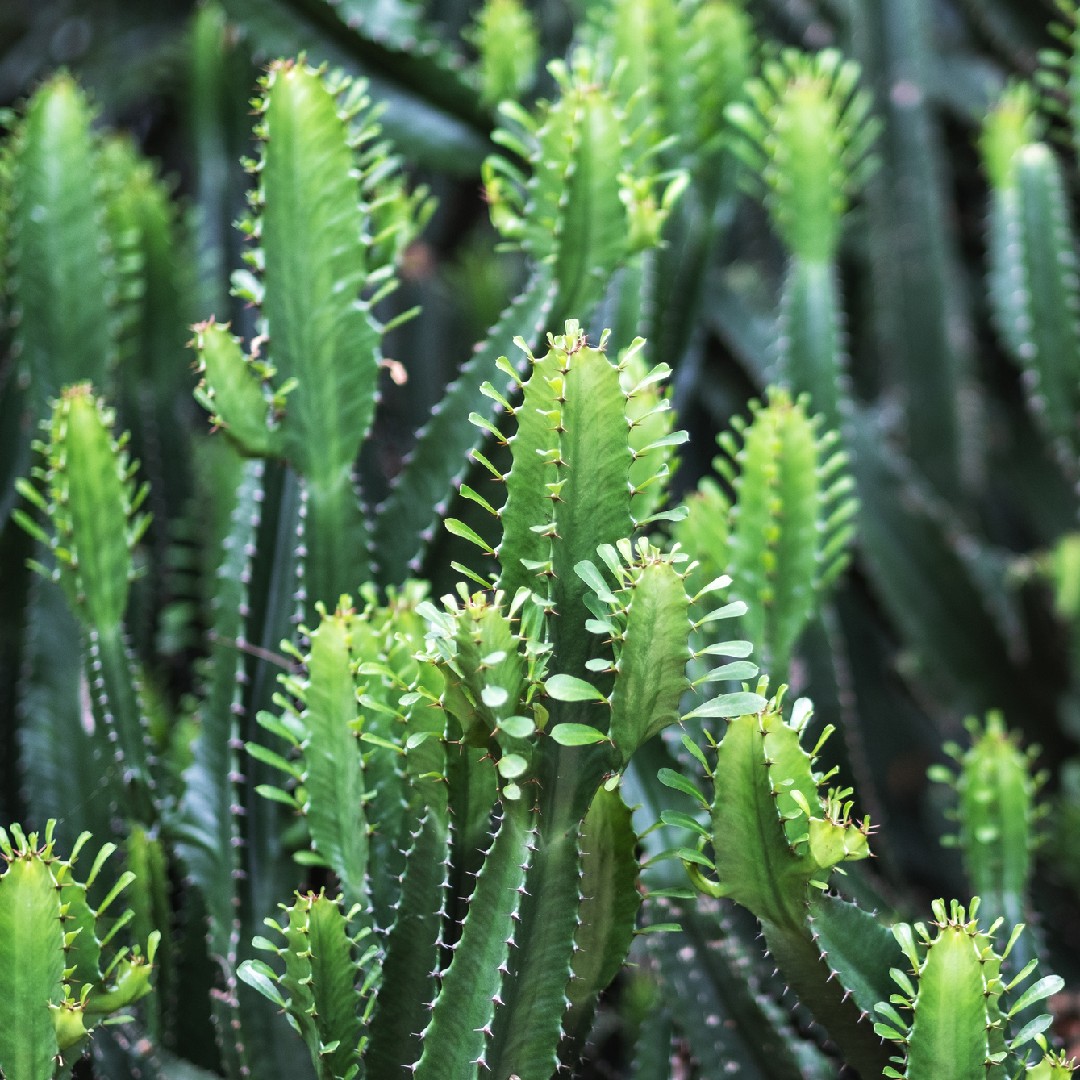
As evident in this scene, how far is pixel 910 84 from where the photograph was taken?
1829 millimetres

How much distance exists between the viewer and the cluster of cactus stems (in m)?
0.73

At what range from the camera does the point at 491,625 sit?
0.68 metres

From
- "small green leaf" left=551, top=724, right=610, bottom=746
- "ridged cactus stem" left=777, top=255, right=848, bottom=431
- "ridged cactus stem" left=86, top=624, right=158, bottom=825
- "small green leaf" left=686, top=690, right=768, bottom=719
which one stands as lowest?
"ridged cactus stem" left=86, top=624, right=158, bottom=825

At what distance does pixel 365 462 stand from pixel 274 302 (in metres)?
0.41

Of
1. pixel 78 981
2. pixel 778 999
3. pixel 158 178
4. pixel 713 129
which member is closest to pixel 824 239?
pixel 713 129

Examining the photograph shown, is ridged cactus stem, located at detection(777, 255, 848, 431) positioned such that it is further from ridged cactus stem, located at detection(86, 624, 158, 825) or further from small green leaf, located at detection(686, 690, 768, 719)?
ridged cactus stem, located at detection(86, 624, 158, 825)

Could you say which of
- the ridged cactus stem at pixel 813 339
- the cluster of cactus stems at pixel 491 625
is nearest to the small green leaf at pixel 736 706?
the cluster of cactus stems at pixel 491 625

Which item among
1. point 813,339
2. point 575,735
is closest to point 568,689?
point 575,735

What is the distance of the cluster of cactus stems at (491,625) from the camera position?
731 millimetres

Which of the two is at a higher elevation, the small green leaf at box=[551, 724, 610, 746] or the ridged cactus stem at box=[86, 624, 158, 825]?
the small green leaf at box=[551, 724, 610, 746]

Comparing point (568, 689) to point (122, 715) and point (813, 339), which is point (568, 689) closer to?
point (122, 715)

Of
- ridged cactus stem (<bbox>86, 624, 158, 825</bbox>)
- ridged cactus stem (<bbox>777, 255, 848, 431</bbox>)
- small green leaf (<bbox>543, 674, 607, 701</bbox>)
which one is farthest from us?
ridged cactus stem (<bbox>777, 255, 848, 431</bbox>)

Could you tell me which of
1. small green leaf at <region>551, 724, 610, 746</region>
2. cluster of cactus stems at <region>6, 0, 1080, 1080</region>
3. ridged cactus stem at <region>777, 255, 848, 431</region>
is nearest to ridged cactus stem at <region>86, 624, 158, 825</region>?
cluster of cactus stems at <region>6, 0, 1080, 1080</region>

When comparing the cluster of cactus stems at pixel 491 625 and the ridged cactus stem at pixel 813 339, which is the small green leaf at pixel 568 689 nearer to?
the cluster of cactus stems at pixel 491 625
